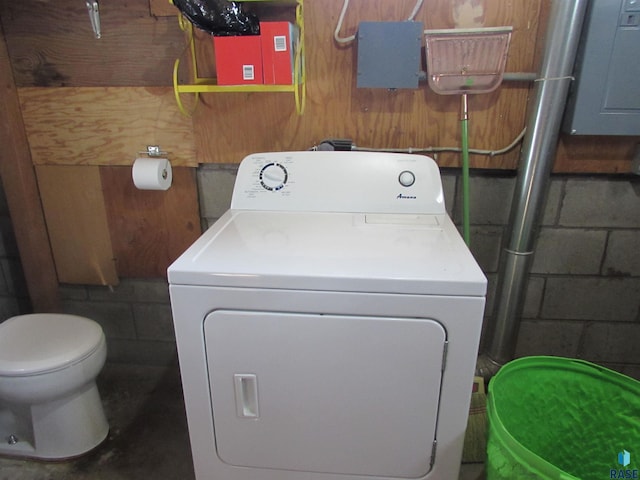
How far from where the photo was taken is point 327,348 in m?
0.96

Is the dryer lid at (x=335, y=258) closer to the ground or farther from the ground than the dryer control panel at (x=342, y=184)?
closer to the ground

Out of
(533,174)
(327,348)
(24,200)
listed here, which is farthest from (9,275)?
(533,174)

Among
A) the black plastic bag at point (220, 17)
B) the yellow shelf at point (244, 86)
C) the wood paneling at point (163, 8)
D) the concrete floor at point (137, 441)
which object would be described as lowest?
the concrete floor at point (137, 441)

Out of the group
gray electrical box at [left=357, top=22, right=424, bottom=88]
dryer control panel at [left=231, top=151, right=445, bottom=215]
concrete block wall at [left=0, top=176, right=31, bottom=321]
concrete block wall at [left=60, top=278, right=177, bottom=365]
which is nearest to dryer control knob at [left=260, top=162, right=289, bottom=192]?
dryer control panel at [left=231, top=151, right=445, bottom=215]

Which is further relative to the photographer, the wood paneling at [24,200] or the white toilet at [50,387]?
the wood paneling at [24,200]

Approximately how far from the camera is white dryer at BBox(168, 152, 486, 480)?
915 millimetres

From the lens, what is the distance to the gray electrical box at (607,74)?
1269 millimetres

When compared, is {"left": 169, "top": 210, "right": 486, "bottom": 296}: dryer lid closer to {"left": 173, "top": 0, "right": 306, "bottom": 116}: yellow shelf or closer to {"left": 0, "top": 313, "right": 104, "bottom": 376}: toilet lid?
{"left": 173, "top": 0, "right": 306, "bottom": 116}: yellow shelf

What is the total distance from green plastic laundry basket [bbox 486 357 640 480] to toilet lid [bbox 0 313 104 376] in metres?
1.35

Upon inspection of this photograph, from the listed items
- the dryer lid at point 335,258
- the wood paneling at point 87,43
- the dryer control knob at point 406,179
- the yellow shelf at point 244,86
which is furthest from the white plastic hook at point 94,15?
the dryer control knob at point 406,179

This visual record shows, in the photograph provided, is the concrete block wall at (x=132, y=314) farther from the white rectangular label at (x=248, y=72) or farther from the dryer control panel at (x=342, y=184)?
the white rectangular label at (x=248, y=72)

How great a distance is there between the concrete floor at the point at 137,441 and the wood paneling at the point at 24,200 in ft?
1.63

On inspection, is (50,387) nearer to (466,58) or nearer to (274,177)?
(274,177)

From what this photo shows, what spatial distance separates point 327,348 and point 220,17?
1046mm
